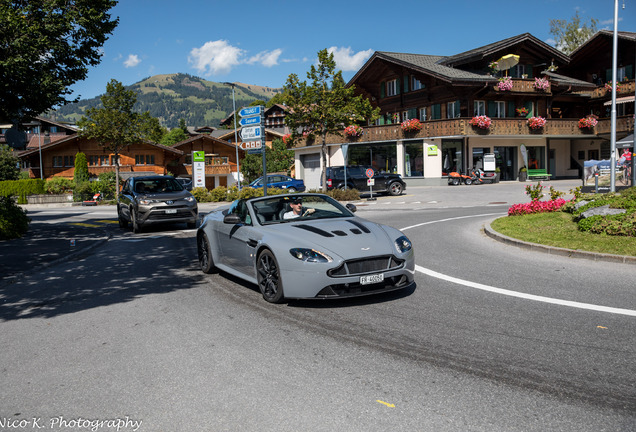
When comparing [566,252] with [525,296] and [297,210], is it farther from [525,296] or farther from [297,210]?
[297,210]

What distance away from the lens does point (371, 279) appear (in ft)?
19.8

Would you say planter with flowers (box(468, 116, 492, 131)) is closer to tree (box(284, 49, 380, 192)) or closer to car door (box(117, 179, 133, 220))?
tree (box(284, 49, 380, 192))

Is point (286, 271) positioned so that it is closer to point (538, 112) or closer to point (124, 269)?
point (124, 269)

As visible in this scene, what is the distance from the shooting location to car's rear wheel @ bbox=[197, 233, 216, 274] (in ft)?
28.5

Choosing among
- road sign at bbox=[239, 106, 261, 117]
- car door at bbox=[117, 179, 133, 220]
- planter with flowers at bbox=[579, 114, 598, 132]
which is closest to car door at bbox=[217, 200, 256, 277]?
car door at bbox=[117, 179, 133, 220]

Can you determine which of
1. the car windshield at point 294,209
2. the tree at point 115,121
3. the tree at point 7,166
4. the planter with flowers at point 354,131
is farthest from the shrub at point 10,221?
the tree at point 7,166

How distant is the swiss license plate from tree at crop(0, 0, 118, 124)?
459 inches

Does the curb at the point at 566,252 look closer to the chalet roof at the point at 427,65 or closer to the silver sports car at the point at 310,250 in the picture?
the silver sports car at the point at 310,250

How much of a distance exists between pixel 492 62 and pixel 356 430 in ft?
136

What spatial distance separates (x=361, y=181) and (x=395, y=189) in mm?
2085

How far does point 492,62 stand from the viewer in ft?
133

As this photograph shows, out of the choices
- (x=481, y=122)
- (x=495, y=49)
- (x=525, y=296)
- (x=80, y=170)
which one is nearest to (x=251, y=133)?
(x=525, y=296)

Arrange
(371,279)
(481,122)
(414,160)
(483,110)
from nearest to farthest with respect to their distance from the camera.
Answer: (371,279) < (481,122) < (483,110) < (414,160)

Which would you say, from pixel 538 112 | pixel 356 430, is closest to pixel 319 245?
pixel 356 430
